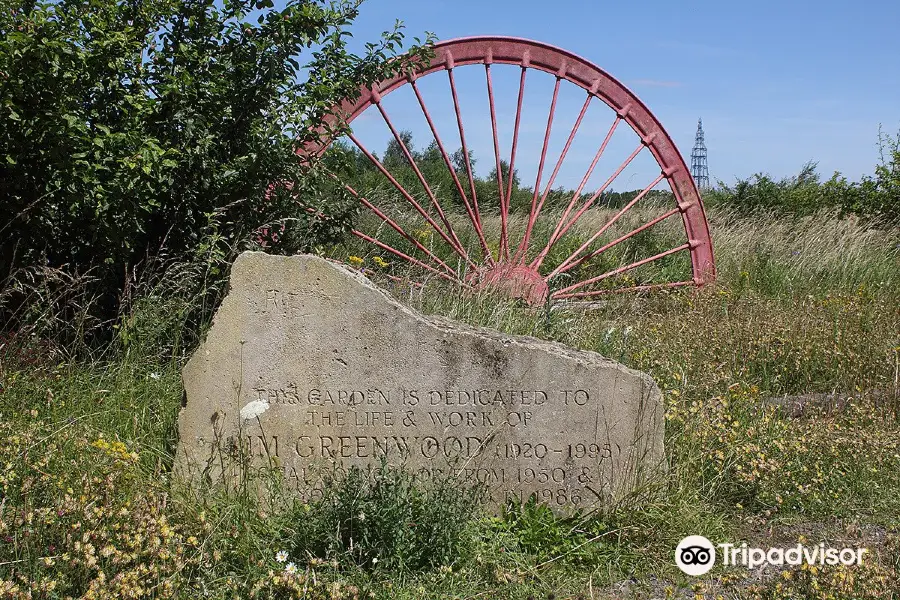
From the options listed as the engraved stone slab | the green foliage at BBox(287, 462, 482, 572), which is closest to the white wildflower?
the engraved stone slab

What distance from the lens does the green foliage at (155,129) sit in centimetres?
457

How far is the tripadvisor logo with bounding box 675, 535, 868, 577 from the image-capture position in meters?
3.48

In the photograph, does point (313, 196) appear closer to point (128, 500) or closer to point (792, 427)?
point (128, 500)

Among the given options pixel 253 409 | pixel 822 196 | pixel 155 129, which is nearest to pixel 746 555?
pixel 253 409

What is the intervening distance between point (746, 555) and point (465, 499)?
1258 mm

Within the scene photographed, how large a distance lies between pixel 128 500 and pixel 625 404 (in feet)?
7.22

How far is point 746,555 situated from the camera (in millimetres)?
3586

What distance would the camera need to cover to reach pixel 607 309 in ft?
23.9

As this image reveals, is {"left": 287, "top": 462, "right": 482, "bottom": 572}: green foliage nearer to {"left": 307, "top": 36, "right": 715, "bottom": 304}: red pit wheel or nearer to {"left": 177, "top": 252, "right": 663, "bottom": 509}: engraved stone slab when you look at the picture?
{"left": 177, "top": 252, "right": 663, "bottom": 509}: engraved stone slab

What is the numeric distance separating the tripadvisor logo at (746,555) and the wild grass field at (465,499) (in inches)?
2.3

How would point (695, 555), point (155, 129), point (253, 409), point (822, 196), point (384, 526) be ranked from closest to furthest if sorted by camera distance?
1. point (384, 526)
2. point (695, 555)
3. point (253, 409)
4. point (155, 129)
5. point (822, 196)

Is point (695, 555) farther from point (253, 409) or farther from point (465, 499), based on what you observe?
point (253, 409)

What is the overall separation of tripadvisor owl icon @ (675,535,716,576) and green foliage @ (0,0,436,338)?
3022 mm

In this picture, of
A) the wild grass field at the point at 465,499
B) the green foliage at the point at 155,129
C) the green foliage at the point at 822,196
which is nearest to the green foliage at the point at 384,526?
the wild grass field at the point at 465,499
